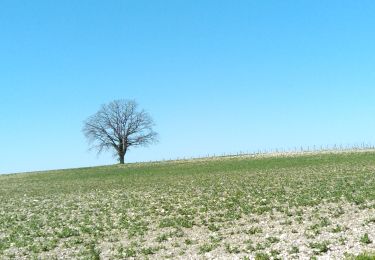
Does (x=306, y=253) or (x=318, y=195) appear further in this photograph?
(x=318, y=195)

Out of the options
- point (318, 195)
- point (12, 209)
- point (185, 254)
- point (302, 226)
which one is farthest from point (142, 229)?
point (12, 209)

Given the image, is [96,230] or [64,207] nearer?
[96,230]

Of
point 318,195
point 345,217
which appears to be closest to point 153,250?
point 345,217

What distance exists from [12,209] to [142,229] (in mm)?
17543

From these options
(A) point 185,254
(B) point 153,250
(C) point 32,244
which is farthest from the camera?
(C) point 32,244

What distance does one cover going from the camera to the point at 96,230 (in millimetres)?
21281

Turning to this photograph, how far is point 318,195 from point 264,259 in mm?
13847

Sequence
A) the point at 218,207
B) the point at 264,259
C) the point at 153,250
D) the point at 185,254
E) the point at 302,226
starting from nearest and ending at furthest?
1. the point at 264,259
2. the point at 185,254
3. the point at 153,250
4. the point at 302,226
5. the point at 218,207

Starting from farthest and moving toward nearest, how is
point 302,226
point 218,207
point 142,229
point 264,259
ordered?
point 218,207, point 142,229, point 302,226, point 264,259

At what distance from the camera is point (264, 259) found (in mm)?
13047

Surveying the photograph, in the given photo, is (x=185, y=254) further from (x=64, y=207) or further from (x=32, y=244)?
(x=64, y=207)

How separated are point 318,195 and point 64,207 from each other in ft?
58.2

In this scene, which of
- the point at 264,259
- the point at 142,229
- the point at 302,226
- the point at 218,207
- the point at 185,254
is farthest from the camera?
the point at 218,207

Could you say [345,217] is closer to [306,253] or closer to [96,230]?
[306,253]
